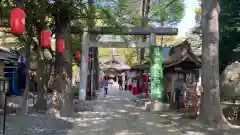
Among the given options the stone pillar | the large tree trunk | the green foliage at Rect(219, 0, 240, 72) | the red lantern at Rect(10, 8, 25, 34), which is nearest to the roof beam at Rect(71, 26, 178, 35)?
the stone pillar

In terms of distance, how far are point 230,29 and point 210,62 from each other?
702cm

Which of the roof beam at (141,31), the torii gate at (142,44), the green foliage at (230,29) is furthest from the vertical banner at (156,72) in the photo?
the green foliage at (230,29)

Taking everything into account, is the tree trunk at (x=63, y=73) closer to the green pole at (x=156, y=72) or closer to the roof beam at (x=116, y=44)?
the green pole at (x=156, y=72)

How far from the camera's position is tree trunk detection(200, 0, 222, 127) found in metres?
11.6

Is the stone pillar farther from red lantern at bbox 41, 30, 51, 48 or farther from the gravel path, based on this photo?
red lantern at bbox 41, 30, 51, 48

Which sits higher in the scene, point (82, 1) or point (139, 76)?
point (82, 1)

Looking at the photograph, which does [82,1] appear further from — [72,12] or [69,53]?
[69,53]

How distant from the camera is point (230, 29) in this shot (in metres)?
18.1

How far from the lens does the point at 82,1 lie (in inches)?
589

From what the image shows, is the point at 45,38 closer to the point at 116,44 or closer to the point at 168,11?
the point at 116,44

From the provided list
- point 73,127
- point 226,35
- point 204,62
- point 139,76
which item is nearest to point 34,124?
point 73,127

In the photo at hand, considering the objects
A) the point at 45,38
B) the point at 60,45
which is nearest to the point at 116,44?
the point at 60,45

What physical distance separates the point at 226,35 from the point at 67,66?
916cm

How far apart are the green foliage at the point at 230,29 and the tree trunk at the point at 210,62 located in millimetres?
6095
